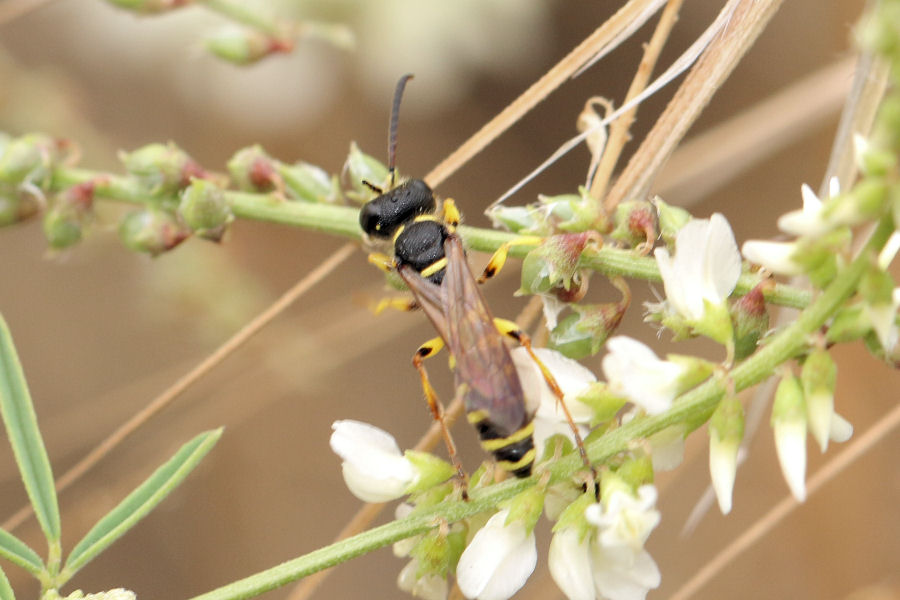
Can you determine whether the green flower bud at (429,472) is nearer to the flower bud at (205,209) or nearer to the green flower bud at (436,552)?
A: the green flower bud at (436,552)

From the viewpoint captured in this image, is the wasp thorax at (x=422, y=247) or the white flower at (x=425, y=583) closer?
the white flower at (x=425, y=583)

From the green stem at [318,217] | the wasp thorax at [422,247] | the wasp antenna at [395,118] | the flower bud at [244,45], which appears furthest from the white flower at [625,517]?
the flower bud at [244,45]

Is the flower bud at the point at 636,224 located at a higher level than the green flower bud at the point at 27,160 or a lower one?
lower

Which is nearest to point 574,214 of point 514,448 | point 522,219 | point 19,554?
point 522,219

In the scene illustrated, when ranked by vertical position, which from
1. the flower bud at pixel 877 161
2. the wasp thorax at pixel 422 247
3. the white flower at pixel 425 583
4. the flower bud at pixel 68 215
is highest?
the flower bud at pixel 68 215

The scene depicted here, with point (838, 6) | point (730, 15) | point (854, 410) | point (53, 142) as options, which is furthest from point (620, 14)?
point (838, 6)

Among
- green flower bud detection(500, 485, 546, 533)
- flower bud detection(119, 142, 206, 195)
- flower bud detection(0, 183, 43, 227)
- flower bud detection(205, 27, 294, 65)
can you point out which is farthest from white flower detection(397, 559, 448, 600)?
flower bud detection(205, 27, 294, 65)
